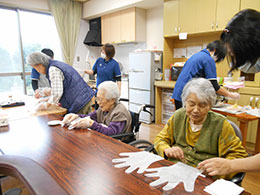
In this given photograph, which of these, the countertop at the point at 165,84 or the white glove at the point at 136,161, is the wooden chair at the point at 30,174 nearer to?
the white glove at the point at 136,161

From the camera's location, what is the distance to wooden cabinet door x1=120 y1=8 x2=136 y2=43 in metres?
4.39

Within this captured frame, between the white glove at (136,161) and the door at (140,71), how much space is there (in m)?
2.85

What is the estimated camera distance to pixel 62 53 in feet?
17.2

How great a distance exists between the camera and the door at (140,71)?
3.86 meters

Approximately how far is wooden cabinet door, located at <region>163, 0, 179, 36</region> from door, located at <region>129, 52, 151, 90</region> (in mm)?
592

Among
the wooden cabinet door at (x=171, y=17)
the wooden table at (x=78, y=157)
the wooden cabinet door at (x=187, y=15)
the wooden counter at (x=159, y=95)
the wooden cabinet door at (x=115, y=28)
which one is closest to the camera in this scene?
the wooden table at (x=78, y=157)

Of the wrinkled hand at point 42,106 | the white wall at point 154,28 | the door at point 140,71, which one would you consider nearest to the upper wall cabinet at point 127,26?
the white wall at point 154,28

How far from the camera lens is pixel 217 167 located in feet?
3.11

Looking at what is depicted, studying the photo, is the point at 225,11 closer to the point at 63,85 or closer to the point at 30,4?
the point at 63,85

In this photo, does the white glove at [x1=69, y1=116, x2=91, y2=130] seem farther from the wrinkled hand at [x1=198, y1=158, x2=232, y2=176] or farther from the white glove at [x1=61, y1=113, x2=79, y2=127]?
the wrinkled hand at [x1=198, y1=158, x2=232, y2=176]

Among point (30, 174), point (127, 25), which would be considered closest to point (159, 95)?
point (127, 25)

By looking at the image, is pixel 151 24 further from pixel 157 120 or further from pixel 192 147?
pixel 192 147

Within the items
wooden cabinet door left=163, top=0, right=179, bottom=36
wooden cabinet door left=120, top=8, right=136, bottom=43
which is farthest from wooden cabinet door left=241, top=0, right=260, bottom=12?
wooden cabinet door left=120, top=8, right=136, bottom=43

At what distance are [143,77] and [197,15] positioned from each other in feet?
4.85
